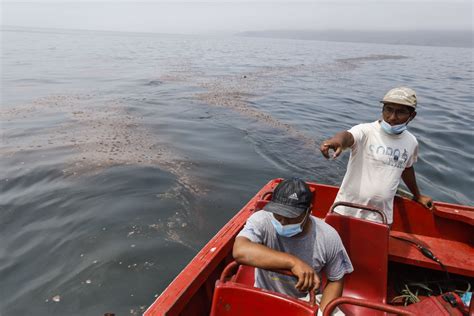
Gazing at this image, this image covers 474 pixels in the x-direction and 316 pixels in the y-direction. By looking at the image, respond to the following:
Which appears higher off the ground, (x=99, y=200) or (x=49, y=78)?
(x=49, y=78)

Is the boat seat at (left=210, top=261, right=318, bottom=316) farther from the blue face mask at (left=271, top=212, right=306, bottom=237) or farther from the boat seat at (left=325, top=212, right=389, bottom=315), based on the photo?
the boat seat at (left=325, top=212, right=389, bottom=315)

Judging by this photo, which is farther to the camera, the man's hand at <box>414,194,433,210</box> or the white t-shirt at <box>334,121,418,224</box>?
the man's hand at <box>414,194,433,210</box>

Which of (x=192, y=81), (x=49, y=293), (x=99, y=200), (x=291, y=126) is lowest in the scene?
(x=49, y=293)

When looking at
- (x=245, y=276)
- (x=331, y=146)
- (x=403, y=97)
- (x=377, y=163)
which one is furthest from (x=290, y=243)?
(x=403, y=97)

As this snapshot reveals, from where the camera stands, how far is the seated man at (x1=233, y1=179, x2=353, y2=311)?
2.50 metres

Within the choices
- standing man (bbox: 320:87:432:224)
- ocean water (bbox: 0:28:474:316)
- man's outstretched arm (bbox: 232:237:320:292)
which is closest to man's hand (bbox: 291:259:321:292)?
man's outstretched arm (bbox: 232:237:320:292)

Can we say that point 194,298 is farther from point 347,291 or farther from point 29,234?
point 29,234

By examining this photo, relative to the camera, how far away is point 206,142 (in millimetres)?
11125

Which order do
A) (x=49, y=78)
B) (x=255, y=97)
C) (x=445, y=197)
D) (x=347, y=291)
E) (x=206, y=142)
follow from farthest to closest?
(x=49, y=78), (x=255, y=97), (x=206, y=142), (x=445, y=197), (x=347, y=291)

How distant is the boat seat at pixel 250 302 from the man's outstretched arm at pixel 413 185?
2489 mm

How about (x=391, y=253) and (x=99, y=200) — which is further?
(x=99, y=200)

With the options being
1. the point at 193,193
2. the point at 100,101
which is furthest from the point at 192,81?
the point at 193,193

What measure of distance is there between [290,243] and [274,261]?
0.35m

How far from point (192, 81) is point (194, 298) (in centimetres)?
2044
